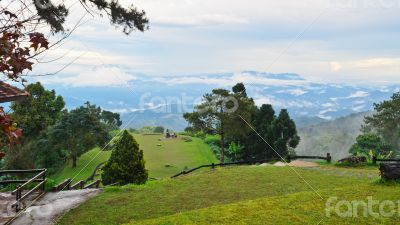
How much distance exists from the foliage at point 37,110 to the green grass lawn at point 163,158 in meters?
5.69

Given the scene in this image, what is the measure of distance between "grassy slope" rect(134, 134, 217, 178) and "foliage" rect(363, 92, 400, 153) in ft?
85.2

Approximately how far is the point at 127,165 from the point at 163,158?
19.7 metres

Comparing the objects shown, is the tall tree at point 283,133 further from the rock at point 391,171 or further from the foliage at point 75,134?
the rock at point 391,171

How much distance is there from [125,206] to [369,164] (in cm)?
1568

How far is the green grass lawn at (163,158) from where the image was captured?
37.1 metres

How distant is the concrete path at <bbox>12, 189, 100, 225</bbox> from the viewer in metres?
11.0

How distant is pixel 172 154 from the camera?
4175 centimetres

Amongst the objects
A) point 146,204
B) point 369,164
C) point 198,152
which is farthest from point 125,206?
point 198,152

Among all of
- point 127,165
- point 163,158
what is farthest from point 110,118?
point 127,165

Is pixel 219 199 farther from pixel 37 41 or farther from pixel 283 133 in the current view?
pixel 283 133

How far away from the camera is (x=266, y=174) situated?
18.6 metres

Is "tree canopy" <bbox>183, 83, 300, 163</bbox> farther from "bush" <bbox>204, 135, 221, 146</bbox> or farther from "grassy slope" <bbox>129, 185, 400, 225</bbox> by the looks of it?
"grassy slope" <bbox>129, 185, 400, 225</bbox>

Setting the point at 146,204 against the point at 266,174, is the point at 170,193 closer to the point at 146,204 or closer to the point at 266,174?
the point at 146,204

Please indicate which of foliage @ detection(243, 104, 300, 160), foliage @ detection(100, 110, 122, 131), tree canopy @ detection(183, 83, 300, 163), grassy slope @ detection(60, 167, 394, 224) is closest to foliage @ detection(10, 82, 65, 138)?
tree canopy @ detection(183, 83, 300, 163)
